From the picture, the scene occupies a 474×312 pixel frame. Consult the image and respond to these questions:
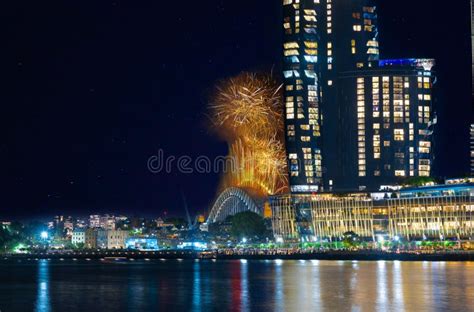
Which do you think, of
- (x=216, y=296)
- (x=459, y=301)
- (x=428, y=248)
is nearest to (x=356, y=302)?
(x=459, y=301)

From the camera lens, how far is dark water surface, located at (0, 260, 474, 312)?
95688 mm

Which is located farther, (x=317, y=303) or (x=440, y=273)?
(x=440, y=273)

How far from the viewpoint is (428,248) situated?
630ft

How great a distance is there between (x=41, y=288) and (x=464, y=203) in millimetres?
98658

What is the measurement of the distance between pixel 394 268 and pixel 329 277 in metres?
25.4

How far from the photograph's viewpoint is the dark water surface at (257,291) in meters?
95.7

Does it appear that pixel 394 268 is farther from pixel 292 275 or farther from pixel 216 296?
pixel 216 296

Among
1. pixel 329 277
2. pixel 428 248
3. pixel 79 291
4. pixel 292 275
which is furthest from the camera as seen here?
pixel 428 248

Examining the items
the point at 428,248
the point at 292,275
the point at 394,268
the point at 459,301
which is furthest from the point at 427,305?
the point at 428,248

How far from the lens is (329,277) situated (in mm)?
130375

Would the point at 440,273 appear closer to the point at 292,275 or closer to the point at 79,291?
the point at 292,275

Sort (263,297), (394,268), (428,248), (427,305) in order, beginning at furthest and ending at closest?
(428,248) < (394,268) < (263,297) < (427,305)

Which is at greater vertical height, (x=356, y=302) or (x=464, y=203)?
(x=464, y=203)

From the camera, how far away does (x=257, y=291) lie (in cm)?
11219
